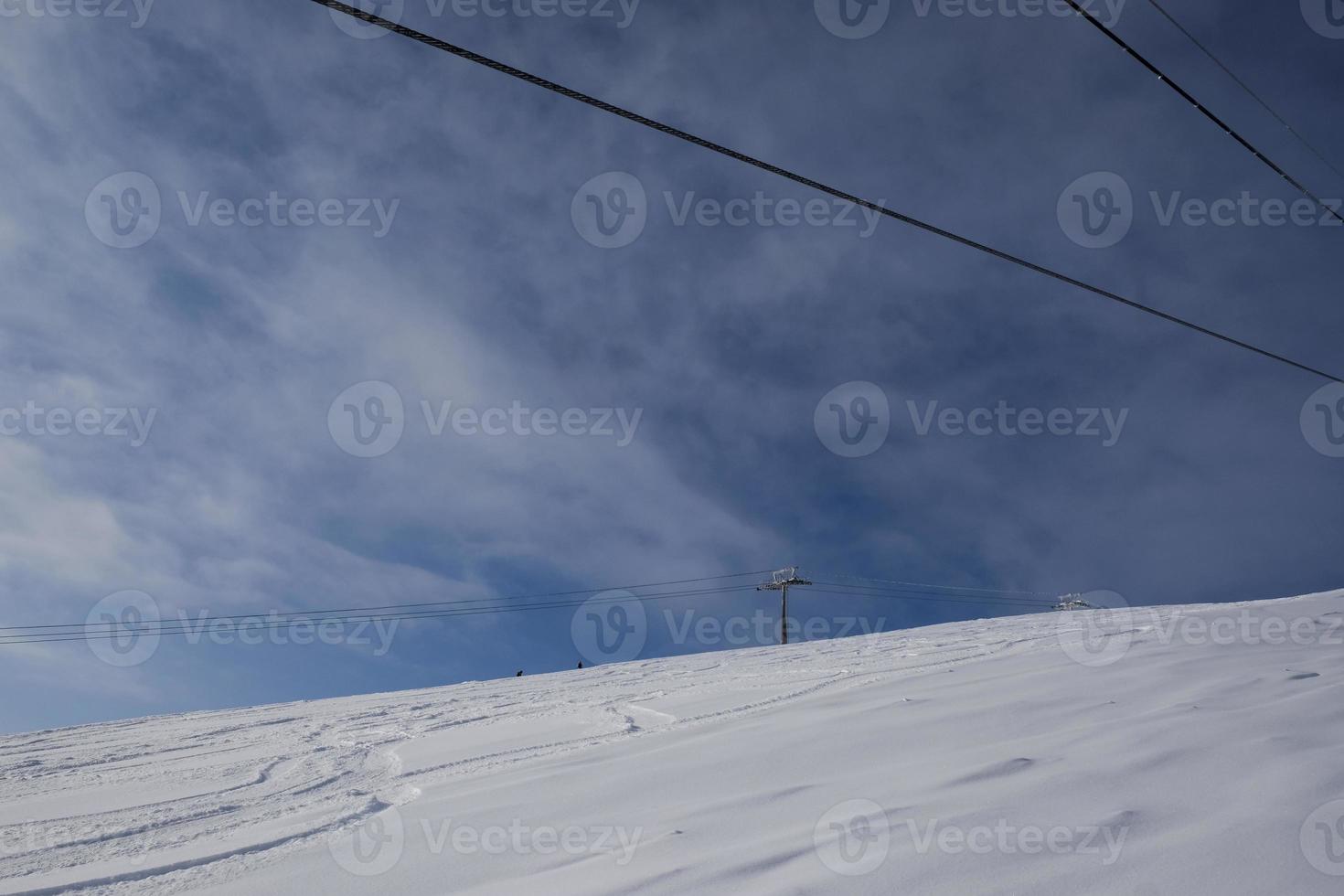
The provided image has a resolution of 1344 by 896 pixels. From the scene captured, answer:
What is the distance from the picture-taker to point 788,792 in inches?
146

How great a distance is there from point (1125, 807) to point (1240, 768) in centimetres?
79

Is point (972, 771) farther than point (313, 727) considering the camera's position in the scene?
No

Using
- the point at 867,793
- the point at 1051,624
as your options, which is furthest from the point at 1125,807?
the point at 1051,624

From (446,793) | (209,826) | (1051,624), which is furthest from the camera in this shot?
(1051,624)

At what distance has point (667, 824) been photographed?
11.2ft

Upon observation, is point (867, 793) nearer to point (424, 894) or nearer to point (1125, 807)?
point (1125, 807)

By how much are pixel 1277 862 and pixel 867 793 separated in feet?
5.26

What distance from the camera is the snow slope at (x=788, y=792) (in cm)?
270

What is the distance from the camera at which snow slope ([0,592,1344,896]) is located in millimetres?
2701

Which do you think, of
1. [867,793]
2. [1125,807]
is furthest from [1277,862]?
[867,793]

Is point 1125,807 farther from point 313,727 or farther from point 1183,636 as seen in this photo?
point 313,727

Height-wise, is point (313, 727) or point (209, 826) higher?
point (313, 727)

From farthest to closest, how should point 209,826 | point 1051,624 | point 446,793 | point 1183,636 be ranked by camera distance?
point 1051,624, point 1183,636, point 446,793, point 209,826

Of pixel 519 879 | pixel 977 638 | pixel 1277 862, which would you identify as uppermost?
pixel 977 638
